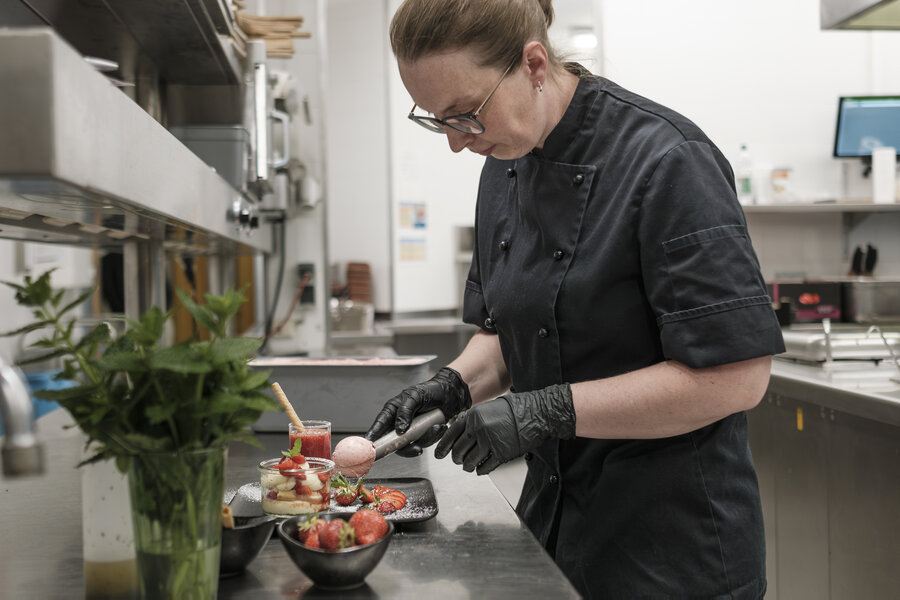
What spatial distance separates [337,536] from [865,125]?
533 cm

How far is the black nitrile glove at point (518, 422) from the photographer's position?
1390 millimetres

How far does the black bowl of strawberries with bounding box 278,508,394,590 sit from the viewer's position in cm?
106

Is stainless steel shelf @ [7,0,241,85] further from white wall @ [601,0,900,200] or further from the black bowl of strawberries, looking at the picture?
white wall @ [601,0,900,200]

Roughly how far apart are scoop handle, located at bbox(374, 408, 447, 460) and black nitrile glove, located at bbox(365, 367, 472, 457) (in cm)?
1

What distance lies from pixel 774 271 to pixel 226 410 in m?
5.29

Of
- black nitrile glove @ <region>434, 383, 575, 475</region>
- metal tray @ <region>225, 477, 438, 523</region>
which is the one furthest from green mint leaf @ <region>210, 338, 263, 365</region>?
black nitrile glove @ <region>434, 383, 575, 475</region>

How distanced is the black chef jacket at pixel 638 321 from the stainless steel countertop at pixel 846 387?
3.28 ft

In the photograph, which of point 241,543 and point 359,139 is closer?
point 241,543

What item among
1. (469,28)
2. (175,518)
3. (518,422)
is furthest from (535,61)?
(175,518)

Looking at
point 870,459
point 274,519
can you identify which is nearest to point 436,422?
point 274,519

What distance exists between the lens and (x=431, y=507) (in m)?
1.44

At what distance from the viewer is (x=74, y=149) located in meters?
0.73

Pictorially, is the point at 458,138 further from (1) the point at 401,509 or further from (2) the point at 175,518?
(2) the point at 175,518

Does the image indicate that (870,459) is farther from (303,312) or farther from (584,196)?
(303,312)
